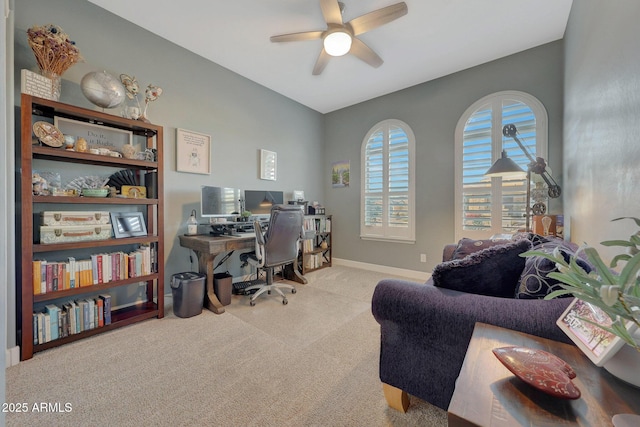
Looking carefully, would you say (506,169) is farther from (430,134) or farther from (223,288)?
A: (223,288)

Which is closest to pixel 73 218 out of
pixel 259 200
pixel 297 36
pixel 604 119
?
pixel 259 200

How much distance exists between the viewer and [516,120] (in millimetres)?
2859

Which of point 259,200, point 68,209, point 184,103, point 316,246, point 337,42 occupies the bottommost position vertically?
point 316,246

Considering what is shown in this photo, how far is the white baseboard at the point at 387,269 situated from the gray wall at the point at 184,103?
58.6 inches

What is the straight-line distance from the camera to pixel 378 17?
1.98 m

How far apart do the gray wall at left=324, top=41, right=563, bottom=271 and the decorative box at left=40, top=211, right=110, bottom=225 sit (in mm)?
3258

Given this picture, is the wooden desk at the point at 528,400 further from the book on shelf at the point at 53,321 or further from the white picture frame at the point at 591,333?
the book on shelf at the point at 53,321

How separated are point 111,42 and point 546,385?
3.56 metres

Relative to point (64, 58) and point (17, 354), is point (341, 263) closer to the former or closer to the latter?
point (17, 354)


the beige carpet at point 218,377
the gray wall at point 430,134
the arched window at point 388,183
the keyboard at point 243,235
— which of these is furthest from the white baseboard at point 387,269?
the keyboard at point 243,235

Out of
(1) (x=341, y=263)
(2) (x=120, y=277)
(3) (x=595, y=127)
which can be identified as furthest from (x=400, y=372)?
(1) (x=341, y=263)

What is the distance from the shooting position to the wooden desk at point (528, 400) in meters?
0.50

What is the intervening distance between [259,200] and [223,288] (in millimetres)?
1217

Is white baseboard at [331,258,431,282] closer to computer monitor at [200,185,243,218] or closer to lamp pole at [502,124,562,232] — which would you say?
lamp pole at [502,124,562,232]
